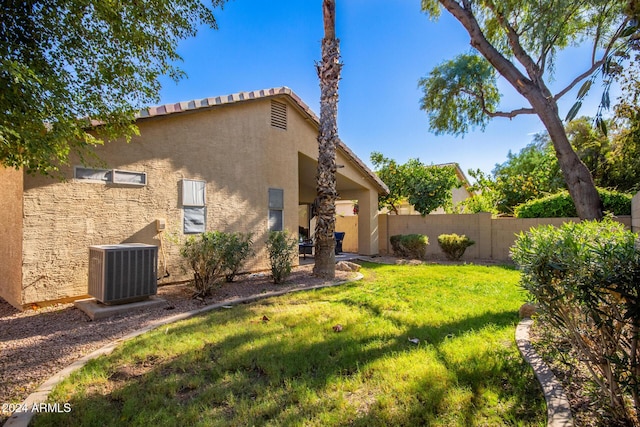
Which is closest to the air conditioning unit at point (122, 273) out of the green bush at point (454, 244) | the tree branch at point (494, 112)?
the green bush at point (454, 244)

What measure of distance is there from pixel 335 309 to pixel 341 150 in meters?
8.35

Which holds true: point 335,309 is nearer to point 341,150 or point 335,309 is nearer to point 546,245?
point 546,245

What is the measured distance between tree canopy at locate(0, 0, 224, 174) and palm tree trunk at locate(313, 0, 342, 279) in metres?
3.84

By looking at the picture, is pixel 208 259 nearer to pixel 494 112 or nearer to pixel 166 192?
pixel 166 192

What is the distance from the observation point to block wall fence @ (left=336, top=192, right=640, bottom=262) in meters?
13.3

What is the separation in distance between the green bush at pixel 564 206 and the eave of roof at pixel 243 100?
678cm

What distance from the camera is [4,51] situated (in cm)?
411

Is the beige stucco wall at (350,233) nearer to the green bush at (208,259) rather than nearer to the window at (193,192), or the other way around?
the window at (193,192)

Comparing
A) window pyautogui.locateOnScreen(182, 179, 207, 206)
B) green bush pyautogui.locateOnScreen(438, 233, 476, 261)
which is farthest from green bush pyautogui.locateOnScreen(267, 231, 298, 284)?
green bush pyautogui.locateOnScreen(438, 233, 476, 261)

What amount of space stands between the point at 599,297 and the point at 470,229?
42.0 ft

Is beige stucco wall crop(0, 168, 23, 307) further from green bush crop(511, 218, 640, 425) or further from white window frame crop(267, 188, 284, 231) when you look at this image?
green bush crop(511, 218, 640, 425)

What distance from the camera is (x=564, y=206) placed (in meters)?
12.5

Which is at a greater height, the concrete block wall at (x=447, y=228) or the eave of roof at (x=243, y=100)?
the eave of roof at (x=243, y=100)

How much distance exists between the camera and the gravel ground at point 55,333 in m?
3.71
